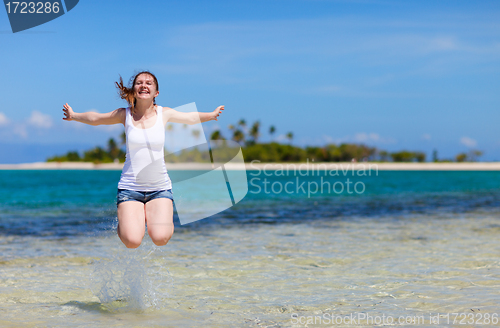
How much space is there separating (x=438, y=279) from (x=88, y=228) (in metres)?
11.1

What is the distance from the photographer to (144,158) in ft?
19.3

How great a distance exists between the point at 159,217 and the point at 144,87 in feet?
5.45

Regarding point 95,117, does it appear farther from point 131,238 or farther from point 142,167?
point 131,238

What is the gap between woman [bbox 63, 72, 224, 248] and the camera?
587cm

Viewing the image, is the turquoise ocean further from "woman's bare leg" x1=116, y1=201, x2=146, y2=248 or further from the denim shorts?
the denim shorts

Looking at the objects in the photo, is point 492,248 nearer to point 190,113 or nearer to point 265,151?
Result: point 190,113

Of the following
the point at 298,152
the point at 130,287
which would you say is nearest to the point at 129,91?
the point at 130,287

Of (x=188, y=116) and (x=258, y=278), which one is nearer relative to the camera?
(x=188, y=116)

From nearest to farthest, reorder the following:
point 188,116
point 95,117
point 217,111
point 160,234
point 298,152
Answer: point 160,234 < point 95,117 < point 188,116 < point 217,111 < point 298,152

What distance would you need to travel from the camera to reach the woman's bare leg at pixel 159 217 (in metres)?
5.93

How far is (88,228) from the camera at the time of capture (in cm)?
1512

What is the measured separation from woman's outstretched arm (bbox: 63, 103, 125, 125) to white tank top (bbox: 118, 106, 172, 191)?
13 cm

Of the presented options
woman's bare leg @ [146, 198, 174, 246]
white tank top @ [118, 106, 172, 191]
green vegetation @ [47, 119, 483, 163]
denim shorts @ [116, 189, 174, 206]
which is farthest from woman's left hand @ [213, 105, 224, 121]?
green vegetation @ [47, 119, 483, 163]

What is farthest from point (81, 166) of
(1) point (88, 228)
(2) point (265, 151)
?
(1) point (88, 228)
